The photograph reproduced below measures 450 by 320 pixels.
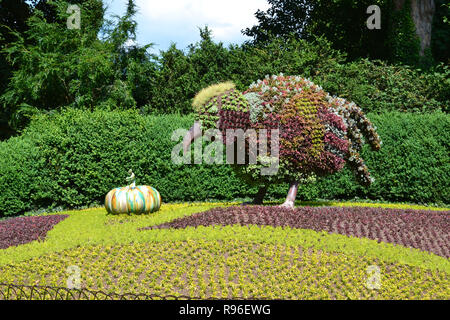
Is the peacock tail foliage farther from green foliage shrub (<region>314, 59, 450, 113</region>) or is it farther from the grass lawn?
green foliage shrub (<region>314, 59, 450, 113</region>)

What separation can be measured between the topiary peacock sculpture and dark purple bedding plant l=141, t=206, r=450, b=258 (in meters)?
0.79

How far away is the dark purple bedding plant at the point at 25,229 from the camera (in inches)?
377

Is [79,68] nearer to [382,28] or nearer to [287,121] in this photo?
[287,121]

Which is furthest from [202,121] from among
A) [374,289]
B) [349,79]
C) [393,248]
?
[349,79]

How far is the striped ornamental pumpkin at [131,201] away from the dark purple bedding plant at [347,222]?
1.73 m

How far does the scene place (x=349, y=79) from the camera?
59.5 ft

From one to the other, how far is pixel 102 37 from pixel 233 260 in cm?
1689

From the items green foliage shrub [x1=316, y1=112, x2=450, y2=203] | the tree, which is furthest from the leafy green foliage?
green foliage shrub [x1=316, y1=112, x2=450, y2=203]

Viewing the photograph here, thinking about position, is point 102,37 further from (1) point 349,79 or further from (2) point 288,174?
(2) point 288,174

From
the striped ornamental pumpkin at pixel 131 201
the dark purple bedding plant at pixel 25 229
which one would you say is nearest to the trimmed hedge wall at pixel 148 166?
the dark purple bedding plant at pixel 25 229

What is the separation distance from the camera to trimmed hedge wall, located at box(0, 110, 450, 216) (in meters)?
14.0

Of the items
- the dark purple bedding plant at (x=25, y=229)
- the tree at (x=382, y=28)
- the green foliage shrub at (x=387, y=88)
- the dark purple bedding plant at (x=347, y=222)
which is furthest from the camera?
the tree at (x=382, y=28)

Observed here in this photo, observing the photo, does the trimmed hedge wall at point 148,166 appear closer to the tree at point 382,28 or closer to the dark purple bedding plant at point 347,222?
the dark purple bedding plant at point 347,222

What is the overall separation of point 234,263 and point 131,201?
498cm
